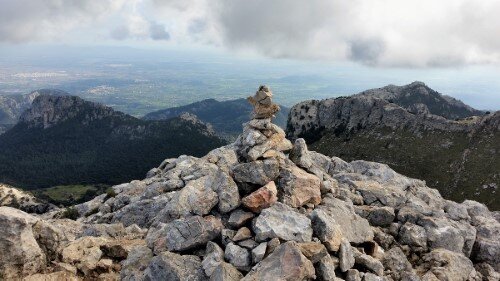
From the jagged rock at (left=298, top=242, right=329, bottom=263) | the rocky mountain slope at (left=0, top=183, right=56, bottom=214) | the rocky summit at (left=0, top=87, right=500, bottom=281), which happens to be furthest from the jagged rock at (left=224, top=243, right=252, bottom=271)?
the rocky mountain slope at (left=0, top=183, right=56, bottom=214)

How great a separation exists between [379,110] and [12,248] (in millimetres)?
188404

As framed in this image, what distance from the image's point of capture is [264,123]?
127 feet

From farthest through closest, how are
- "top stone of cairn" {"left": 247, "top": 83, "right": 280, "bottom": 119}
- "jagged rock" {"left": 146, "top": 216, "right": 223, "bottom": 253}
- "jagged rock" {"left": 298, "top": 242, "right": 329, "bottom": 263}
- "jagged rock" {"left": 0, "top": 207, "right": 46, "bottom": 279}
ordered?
"top stone of cairn" {"left": 247, "top": 83, "right": 280, "bottom": 119}
"jagged rock" {"left": 146, "top": 216, "right": 223, "bottom": 253}
"jagged rock" {"left": 0, "top": 207, "right": 46, "bottom": 279}
"jagged rock" {"left": 298, "top": 242, "right": 329, "bottom": 263}

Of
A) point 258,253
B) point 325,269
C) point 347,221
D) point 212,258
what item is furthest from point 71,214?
point 325,269

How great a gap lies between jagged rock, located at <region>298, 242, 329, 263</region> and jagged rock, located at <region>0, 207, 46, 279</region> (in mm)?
19939

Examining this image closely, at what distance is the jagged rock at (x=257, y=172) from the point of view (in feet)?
108

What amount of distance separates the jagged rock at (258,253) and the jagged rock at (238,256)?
0.48 metres

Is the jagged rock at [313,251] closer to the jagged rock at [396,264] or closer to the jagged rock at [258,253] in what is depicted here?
the jagged rock at [258,253]

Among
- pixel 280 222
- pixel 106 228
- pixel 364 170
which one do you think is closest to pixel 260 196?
pixel 280 222

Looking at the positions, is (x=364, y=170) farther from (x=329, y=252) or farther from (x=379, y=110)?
(x=379, y=110)

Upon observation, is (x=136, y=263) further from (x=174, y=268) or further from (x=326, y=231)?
(x=326, y=231)

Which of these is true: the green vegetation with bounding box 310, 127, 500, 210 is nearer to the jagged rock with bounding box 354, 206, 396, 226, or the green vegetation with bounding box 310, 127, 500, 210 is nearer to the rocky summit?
the rocky summit

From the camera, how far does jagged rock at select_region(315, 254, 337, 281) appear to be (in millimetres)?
25375

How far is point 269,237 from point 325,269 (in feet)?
14.6
